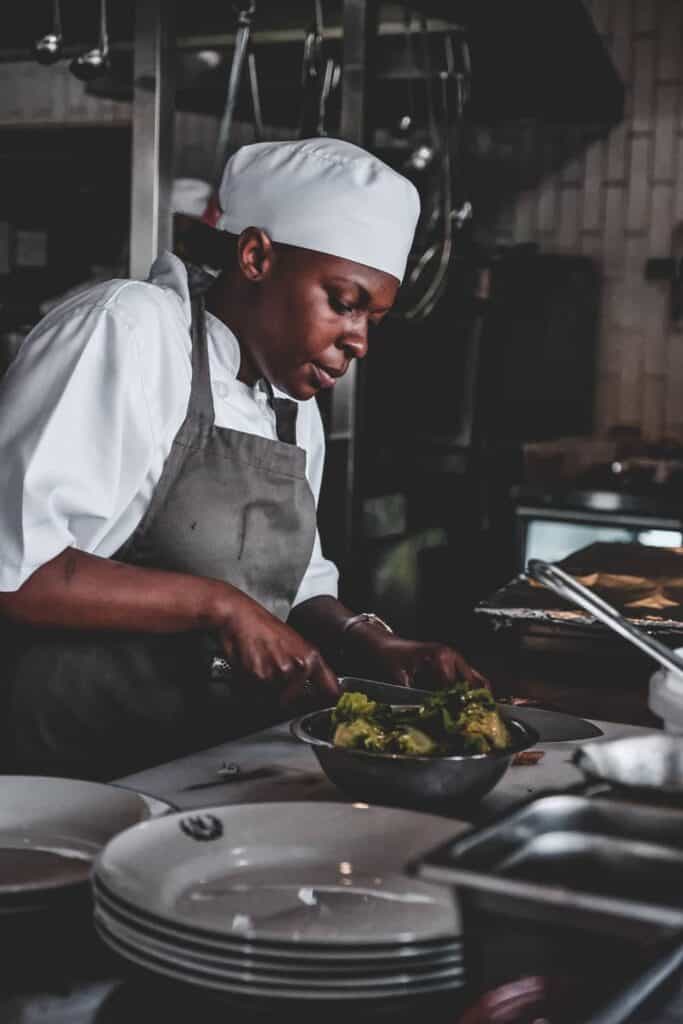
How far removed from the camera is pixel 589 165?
6676 millimetres

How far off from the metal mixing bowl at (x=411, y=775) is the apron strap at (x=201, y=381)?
30.5 inches

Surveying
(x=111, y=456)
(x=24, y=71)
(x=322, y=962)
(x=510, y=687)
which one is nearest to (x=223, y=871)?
(x=322, y=962)

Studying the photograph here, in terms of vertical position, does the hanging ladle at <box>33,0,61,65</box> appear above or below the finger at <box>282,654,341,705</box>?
above

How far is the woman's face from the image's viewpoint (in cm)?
200

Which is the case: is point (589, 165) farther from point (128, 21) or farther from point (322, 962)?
point (322, 962)

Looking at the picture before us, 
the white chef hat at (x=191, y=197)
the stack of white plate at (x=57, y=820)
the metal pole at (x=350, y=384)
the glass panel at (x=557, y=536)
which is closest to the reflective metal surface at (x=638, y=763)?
the stack of white plate at (x=57, y=820)

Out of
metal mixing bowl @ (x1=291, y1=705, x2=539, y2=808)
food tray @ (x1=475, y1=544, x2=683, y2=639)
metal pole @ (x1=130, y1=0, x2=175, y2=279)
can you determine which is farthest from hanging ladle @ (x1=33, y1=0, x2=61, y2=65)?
metal mixing bowl @ (x1=291, y1=705, x2=539, y2=808)

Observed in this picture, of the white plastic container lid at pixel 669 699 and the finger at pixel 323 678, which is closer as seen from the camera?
the white plastic container lid at pixel 669 699

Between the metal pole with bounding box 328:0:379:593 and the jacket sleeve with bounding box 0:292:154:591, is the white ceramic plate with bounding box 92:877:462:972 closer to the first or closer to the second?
the jacket sleeve with bounding box 0:292:154:591

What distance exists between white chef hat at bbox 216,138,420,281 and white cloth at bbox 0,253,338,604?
21 cm

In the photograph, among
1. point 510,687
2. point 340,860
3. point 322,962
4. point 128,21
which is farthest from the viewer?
point 128,21

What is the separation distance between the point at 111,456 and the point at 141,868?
34.8 inches

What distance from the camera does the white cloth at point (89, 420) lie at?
1.73 metres

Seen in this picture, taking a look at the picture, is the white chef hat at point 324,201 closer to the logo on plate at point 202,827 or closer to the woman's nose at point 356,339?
the woman's nose at point 356,339
